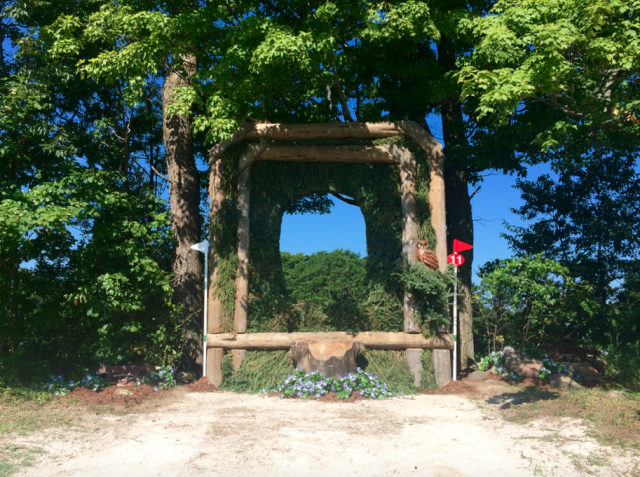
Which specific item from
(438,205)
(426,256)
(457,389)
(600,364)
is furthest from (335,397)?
(600,364)

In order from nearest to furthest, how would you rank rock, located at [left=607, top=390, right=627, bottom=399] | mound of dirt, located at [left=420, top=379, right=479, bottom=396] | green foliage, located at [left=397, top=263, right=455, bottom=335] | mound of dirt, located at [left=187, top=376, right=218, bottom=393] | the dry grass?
the dry grass < rock, located at [left=607, top=390, right=627, bottom=399] < mound of dirt, located at [left=420, top=379, right=479, bottom=396] < mound of dirt, located at [left=187, top=376, right=218, bottom=393] < green foliage, located at [left=397, top=263, right=455, bottom=335]

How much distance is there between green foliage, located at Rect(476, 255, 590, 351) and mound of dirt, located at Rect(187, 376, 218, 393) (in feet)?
17.5

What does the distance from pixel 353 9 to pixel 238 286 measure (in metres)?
5.28

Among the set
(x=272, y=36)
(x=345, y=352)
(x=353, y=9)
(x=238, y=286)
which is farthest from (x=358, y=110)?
(x=345, y=352)

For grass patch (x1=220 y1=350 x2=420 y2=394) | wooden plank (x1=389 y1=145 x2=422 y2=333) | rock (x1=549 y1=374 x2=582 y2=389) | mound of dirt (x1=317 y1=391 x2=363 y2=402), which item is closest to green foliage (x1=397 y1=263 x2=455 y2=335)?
wooden plank (x1=389 y1=145 x2=422 y2=333)

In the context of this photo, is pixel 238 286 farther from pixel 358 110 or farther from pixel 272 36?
pixel 358 110

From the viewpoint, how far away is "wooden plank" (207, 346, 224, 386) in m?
9.07

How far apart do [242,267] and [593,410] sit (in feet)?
18.6

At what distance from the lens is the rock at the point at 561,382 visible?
27.6 ft

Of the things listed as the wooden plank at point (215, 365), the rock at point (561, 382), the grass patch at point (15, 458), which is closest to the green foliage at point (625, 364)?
the rock at point (561, 382)

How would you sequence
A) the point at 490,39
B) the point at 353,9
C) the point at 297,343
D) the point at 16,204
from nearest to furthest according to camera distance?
the point at 490,39 → the point at 16,204 → the point at 297,343 → the point at 353,9

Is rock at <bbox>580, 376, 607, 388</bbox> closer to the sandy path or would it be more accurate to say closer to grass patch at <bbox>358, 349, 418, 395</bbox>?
the sandy path

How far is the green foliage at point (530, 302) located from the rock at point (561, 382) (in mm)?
1357

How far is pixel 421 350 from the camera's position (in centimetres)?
909
